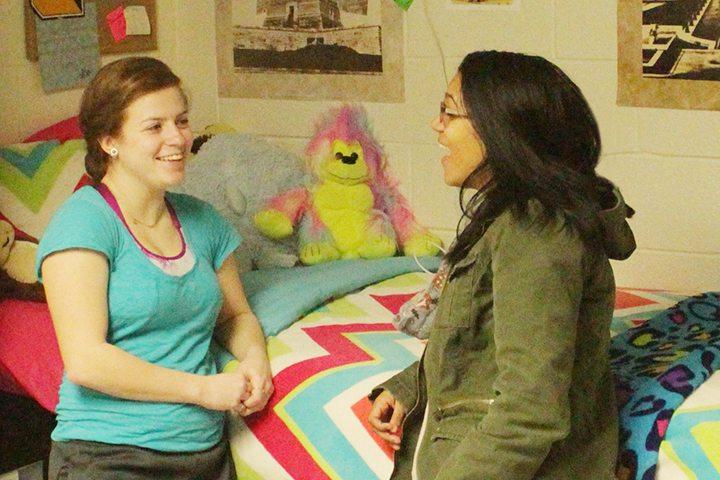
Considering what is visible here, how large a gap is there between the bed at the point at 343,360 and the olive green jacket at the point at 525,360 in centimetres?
14

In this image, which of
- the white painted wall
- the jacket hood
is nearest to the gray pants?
the jacket hood

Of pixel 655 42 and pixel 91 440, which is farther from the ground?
pixel 655 42

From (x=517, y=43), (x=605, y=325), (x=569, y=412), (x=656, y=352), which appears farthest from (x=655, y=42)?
(x=569, y=412)

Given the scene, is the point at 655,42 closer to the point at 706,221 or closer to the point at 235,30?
the point at 706,221

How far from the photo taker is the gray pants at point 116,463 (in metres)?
1.84

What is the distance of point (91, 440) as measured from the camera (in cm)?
186

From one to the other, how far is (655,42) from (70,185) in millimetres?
1306

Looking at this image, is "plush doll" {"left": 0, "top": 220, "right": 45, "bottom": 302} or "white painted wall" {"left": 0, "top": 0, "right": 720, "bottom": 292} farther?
"white painted wall" {"left": 0, "top": 0, "right": 720, "bottom": 292}

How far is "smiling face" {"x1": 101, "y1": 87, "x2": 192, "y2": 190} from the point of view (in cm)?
188

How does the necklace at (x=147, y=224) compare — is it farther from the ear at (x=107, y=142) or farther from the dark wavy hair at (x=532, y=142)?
the dark wavy hair at (x=532, y=142)

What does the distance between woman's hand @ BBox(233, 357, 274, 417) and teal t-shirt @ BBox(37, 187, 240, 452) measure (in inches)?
2.7

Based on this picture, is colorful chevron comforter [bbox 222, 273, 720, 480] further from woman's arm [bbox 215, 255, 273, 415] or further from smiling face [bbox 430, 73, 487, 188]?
smiling face [bbox 430, 73, 487, 188]

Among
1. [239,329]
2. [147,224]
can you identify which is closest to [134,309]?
[147,224]

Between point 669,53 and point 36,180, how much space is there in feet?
4.54
